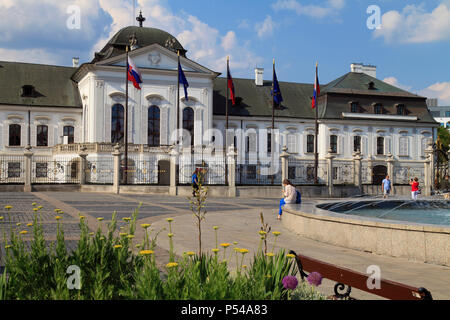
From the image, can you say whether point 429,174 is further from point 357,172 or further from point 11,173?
point 11,173

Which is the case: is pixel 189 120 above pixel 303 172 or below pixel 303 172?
above

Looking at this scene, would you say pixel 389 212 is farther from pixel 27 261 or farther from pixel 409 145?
pixel 409 145

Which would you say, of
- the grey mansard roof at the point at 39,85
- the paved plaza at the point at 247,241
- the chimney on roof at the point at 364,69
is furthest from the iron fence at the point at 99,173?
the chimney on roof at the point at 364,69

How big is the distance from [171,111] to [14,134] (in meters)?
14.2

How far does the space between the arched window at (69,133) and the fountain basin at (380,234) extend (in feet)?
122

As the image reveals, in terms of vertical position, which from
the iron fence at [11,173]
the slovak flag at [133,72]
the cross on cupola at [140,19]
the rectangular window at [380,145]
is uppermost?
the cross on cupola at [140,19]

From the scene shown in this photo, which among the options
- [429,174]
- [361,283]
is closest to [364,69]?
[429,174]

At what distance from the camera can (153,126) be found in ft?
144

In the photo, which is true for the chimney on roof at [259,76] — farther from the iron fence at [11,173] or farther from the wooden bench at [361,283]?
the wooden bench at [361,283]

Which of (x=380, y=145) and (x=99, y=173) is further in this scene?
(x=380, y=145)

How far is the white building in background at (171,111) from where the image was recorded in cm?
4200

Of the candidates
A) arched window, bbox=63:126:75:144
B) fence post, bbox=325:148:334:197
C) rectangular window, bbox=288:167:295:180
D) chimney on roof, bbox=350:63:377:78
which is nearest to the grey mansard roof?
arched window, bbox=63:126:75:144

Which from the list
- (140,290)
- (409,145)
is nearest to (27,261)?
(140,290)
